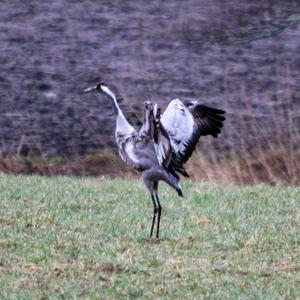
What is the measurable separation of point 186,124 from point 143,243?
132 centimetres

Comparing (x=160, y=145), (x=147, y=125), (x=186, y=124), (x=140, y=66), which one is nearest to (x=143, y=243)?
(x=160, y=145)

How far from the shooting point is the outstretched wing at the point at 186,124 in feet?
32.2

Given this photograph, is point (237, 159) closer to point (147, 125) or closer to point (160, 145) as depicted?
point (160, 145)

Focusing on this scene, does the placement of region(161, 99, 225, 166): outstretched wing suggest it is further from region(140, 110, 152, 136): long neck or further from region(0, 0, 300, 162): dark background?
region(0, 0, 300, 162): dark background

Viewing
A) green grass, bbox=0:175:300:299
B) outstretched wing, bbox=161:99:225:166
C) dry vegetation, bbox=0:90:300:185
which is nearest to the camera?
green grass, bbox=0:175:300:299

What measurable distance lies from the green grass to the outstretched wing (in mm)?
708

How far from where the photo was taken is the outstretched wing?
32.2ft

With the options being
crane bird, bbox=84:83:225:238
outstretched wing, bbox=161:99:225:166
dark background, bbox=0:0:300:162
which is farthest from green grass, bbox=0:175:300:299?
dark background, bbox=0:0:300:162

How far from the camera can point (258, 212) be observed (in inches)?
433

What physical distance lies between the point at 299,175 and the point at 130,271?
652 cm

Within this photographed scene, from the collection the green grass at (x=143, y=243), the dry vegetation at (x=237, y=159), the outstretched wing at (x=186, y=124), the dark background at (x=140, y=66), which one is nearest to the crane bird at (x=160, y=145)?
the outstretched wing at (x=186, y=124)

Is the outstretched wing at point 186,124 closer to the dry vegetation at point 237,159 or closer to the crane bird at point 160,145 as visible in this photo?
the crane bird at point 160,145

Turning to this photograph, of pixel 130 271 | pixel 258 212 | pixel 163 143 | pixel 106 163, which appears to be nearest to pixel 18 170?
pixel 106 163

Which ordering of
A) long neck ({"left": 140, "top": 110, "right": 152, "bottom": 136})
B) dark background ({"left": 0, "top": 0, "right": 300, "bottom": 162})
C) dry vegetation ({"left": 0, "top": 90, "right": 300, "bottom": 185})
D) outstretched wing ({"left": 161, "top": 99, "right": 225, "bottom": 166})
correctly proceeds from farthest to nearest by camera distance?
dark background ({"left": 0, "top": 0, "right": 300, "bottom": 162}), dry vegetation ({"left": 0, "top": 90, "right": 300, "bottom": 185}), outstretched wing ({"left": 161, "top": 99, "right": 225, "bottom": 166}), long neck ({"left": 140, "top": 110, "right": 152, "bottom": 136})
